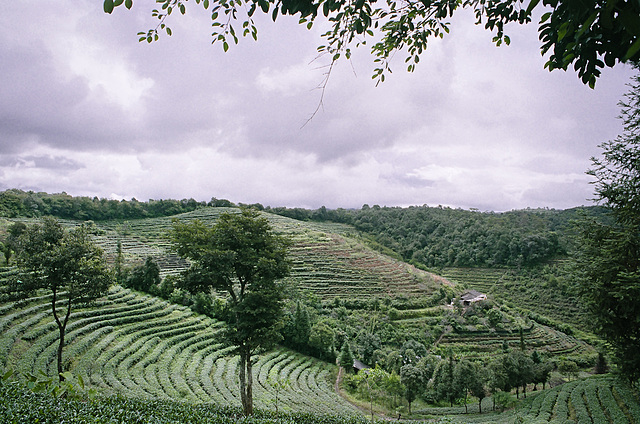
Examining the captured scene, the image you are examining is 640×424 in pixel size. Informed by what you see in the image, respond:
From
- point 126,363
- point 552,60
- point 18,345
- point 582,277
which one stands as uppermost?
point 552,60

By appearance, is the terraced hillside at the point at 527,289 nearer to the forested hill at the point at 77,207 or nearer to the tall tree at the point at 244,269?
the tall tree at the point at 244,269

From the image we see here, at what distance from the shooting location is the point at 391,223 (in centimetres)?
7675

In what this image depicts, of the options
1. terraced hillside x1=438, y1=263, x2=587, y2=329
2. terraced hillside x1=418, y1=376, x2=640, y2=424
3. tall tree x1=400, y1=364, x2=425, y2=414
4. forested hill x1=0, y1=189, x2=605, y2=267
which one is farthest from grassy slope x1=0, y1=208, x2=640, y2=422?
forested hill x1=0, y1=189, x2=605, y2=267

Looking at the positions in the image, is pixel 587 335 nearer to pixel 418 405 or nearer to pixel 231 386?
pixel 418 405

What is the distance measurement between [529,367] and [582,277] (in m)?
15.0

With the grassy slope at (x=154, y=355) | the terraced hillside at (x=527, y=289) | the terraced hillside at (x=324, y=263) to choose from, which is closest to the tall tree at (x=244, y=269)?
the grassy slope at (x=154, y=355)

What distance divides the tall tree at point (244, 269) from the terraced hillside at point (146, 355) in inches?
50.2

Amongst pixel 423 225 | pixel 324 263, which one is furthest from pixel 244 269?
pixel 423 225

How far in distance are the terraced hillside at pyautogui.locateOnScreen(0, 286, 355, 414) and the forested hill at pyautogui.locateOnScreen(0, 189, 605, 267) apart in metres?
38.8

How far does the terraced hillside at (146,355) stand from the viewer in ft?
43.1

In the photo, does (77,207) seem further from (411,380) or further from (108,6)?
(108,6)

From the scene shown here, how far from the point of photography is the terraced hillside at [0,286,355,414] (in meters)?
13.1

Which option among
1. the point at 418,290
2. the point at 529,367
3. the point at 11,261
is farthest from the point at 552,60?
the point at 418,290

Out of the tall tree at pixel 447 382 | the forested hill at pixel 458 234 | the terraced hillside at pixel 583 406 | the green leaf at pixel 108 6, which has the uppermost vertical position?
the green leaf at pixel 108 6
